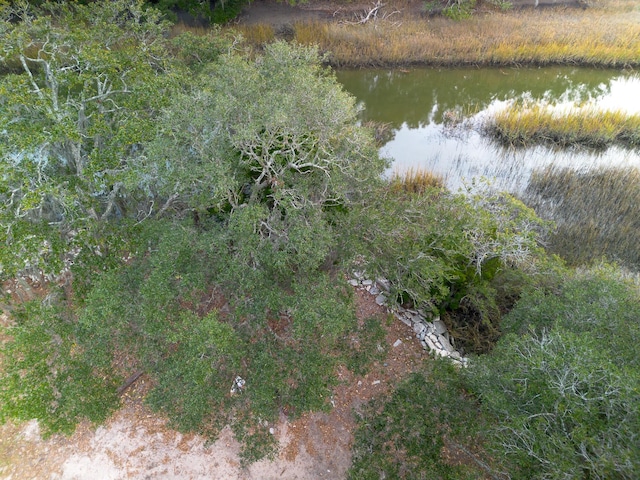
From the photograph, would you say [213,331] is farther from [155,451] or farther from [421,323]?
[421,323]

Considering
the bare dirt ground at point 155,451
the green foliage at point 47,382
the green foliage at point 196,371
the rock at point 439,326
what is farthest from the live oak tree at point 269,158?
the rock at point 439,326

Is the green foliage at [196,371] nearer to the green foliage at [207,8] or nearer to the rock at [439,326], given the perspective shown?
the rock at [439,326]

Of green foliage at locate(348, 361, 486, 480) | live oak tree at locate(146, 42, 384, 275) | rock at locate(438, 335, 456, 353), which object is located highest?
live oak tree at locate(146, 42, 384, 275)

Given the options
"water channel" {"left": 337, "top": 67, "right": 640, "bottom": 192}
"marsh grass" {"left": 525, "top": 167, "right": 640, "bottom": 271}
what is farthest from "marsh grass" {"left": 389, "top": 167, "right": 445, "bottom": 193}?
"marsh grass" {"left": 525, "top": 167, "right": 640, "bottom": 271}

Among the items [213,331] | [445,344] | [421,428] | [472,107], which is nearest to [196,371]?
[213,331]

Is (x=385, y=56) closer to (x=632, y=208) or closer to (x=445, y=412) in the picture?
(x=632, y=208)

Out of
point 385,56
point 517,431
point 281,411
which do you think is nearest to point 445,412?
point 517,431

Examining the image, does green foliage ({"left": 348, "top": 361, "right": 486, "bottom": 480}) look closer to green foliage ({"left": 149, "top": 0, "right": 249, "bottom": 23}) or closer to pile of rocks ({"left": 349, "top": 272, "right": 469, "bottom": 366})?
pile of rocks ({"left": 349, "top": 272, "right": 469, "bottom": 366})
